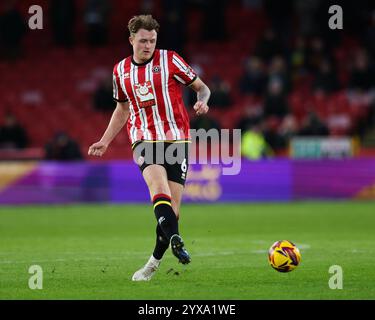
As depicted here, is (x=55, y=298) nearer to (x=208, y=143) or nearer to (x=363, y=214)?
(x=363, y=214)

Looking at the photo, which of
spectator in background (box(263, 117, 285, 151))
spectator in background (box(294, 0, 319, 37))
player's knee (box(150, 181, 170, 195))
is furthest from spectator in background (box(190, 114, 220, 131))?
player's knee (box(150, 181, 170, 195))

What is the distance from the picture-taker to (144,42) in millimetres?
8781

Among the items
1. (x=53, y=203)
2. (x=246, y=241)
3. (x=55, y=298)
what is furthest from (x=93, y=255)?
(x=53, y=203)

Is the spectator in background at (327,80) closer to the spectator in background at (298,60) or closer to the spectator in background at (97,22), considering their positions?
the spectator in background at (298,60)

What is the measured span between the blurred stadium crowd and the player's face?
42.3 ft

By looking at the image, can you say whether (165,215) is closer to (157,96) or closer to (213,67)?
(157,96)

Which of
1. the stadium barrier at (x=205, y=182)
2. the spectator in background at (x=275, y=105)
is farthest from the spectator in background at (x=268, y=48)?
the stadium barrier at (x=205, y=182)

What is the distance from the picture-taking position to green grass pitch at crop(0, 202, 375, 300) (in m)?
8.05

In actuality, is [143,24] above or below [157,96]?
above

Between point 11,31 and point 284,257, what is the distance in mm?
19442

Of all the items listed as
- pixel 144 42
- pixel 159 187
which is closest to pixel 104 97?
pixel 144 42

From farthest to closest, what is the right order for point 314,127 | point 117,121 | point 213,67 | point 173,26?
point 213,67, point 173,26, point 314,127, point 117,121
